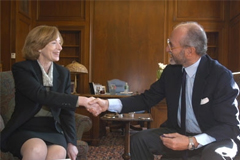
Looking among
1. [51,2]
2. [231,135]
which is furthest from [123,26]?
[231,135]

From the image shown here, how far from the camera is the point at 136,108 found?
192cm

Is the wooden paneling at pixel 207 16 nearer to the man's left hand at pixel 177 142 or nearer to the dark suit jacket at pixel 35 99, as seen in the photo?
the dark suit jacket at pixel 35 99

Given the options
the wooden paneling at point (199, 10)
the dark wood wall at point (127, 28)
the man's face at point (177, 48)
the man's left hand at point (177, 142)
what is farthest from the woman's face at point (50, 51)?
the wooden paneling at point (199, 10)

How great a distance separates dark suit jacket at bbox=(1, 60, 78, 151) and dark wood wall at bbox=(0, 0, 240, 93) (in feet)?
15.0

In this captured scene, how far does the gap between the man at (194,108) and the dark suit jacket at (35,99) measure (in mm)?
411

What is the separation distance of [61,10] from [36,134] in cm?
535

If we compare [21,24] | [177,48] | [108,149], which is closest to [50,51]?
[177,48]

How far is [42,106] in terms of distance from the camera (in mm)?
1802

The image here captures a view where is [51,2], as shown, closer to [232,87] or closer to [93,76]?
[93,76]

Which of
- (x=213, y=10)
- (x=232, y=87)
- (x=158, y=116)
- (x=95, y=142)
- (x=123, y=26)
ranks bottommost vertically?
(x=95, y=142)

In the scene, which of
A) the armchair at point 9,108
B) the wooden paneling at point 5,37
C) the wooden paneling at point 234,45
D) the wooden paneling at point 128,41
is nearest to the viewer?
the armchair at point 9,108

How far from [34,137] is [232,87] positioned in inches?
48.5

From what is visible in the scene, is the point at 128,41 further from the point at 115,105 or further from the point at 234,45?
the point at 115,105

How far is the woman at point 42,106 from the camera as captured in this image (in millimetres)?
1611
